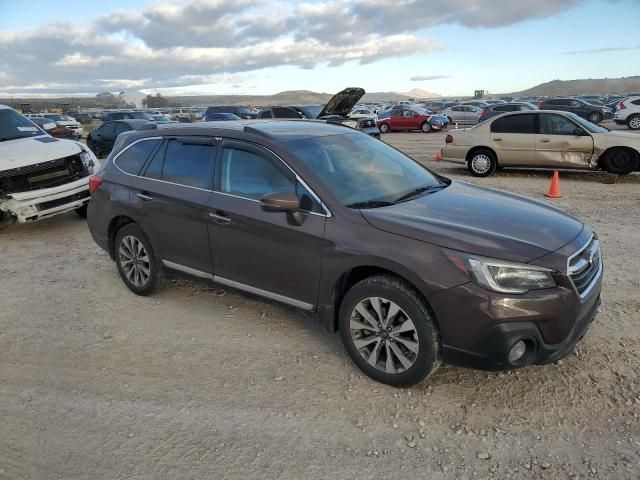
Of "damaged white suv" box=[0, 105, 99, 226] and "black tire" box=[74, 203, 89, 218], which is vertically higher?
"damaged white suv" box=[0, 105, 99, 226]

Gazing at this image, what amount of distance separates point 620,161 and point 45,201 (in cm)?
1076

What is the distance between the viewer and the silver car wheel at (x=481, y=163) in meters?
11.9

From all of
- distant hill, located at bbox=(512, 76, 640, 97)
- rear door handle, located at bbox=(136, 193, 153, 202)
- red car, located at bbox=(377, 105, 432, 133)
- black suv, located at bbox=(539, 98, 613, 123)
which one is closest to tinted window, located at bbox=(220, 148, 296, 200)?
rear door handle, located at bbox=(136, 193, 153, 202)

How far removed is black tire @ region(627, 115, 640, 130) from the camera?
76.1 feet

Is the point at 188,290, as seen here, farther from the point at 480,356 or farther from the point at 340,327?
the point at 480,356

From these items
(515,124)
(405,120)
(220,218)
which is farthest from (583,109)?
(220,218)

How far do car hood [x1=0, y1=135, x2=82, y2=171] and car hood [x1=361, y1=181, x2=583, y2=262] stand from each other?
5.94m

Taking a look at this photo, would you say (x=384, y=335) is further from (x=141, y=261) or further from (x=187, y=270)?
(x=141, y=261)

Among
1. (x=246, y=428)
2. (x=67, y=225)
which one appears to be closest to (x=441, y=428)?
(x=246, y=428)

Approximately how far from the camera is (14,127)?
27.2 ft

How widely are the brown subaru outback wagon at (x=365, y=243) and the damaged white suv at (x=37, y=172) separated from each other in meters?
2.98

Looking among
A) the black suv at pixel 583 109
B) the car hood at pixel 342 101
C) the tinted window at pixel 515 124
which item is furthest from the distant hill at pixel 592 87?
the tinted window at pixel 515 124

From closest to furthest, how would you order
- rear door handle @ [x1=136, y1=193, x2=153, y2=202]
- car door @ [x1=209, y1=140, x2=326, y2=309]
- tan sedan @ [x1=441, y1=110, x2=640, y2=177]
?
car door @ [x1=209, y1=140, x2=326, y2=309], rear door handle @ [x1=136, y1=193, x2=153, y2=202], tan sedan @ [x1=441, y1=110, x2=640, y2=177]

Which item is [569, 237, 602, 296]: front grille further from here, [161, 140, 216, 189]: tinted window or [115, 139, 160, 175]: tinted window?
[115, 139, 160, 175]: tinted window
